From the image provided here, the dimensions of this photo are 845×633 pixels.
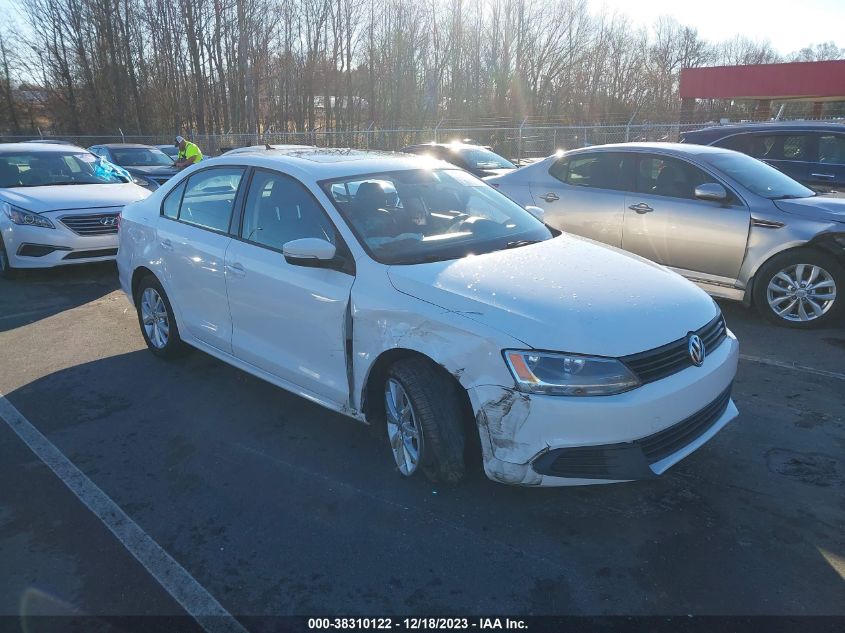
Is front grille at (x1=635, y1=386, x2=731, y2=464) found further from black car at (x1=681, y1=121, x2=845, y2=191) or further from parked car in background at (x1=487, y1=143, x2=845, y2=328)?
black car at (x1=681, y1=121, x2=845, y2=191)

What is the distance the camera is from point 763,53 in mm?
66125

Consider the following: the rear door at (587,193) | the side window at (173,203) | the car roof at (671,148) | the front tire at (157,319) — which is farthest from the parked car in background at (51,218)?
the car roof at (671,148)

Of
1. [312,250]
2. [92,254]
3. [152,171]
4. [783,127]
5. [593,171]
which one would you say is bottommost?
[92,254]

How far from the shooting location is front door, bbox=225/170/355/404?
362 centimetres

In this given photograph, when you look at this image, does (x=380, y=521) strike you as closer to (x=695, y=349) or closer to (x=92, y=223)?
(x=695, y=349)

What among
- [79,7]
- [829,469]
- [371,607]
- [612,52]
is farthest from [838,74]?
[79,7]

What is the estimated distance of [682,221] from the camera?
251 inches

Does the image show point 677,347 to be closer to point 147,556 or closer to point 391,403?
point 391,403

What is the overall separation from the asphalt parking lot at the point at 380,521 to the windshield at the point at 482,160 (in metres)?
10.2

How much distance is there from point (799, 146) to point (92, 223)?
9161 mm

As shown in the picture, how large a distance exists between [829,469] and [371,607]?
2.62m

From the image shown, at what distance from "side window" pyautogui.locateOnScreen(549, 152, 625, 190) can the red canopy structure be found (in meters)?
27.2

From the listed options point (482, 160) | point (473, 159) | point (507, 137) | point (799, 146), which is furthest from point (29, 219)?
point (507, 137)

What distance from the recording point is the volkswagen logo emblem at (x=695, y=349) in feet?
10.1
